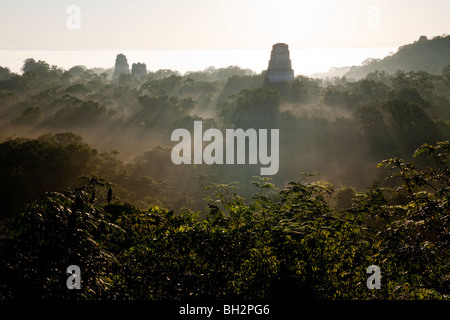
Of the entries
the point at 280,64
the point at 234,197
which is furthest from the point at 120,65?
the point at 234,197

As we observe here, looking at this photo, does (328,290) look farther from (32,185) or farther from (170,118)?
(170,118)

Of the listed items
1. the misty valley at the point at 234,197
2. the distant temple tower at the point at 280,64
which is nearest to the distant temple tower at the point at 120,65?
the misty valley at the point at 234,197

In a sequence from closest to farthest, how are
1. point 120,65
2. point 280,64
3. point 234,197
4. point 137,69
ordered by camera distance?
point 234,197 → point 280,64 → point 137,69 → point 120,65

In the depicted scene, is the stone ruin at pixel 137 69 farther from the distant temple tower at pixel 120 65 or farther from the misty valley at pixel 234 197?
the misty valley at pixel 234 197

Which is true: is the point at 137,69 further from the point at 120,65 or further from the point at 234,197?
the point at 234,197

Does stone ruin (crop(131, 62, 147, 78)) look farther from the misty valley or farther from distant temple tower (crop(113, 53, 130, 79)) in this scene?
the misty valley

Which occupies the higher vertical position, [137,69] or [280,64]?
[137,69]

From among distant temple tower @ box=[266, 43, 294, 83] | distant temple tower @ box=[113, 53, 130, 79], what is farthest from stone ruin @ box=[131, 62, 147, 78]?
distant temple tower @ box=[266, 43, 294, 83]

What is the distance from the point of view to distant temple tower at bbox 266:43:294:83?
54750mm

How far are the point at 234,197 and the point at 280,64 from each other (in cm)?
5117

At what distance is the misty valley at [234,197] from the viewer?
454 cm

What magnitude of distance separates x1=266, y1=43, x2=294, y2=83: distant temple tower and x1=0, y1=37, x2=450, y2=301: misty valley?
0.23 m

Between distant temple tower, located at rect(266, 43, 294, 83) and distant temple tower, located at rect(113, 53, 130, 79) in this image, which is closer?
distant temple tower, located at rect(266, 43, 294, 83)

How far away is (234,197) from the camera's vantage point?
7000 millimetres
